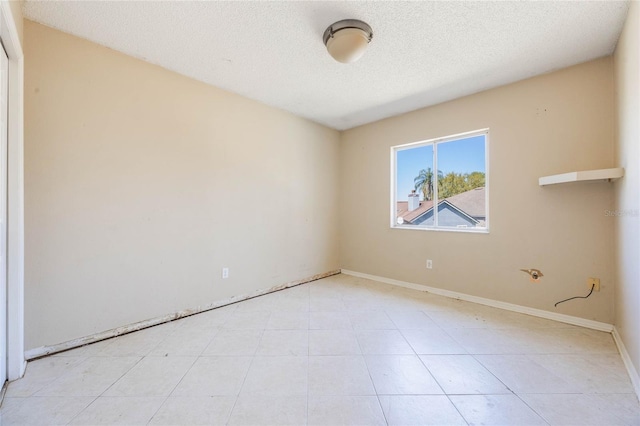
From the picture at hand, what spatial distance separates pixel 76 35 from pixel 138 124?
2.43ft

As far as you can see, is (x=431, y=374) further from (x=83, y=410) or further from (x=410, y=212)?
(x=410, y=212)

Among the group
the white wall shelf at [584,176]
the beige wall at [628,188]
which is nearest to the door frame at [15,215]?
the beige wall at [628,188]

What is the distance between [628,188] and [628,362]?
A: 120 centimetres

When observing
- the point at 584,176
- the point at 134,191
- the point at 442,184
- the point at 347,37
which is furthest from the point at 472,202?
the point at 134,191

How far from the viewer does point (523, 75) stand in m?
2.67

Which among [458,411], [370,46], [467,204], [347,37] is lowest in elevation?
[458,411]

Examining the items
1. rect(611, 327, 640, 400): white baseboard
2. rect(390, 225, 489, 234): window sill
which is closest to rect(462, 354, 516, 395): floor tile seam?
rect(611, 327, 640, 400): white baseboard

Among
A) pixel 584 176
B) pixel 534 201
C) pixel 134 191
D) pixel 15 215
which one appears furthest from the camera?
pixel 534 201

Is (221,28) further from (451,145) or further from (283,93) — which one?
(451,145)

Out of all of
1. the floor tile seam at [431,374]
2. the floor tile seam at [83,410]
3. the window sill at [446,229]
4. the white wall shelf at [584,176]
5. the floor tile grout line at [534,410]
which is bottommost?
the floor tile seam at [431,374]

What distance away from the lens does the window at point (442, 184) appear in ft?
10.3

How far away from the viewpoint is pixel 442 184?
346 centimetres

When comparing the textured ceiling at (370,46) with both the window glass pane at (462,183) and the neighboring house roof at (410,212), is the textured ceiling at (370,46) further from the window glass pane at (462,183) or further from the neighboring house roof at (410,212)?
the neighboring house roof at (410,212)

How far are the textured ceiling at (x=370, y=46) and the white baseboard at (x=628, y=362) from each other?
2405mm
